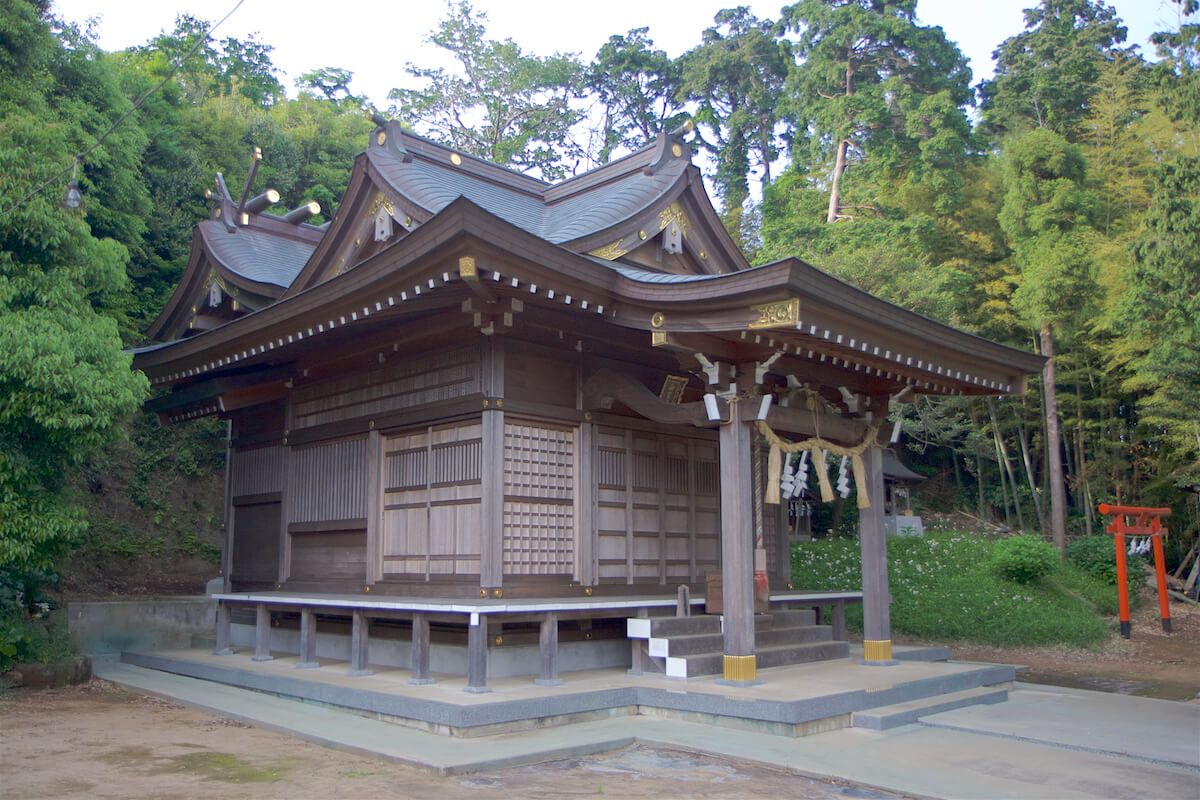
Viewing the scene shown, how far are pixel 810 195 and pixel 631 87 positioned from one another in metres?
12.6

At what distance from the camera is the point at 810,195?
30.0m

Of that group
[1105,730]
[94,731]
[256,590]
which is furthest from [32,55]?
[1105,730]

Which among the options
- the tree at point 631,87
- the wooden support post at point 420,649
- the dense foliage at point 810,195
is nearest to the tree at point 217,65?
the dense foliage at point 810,195

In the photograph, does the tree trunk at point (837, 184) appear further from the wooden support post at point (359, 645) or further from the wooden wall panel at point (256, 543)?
the wooden support post at point (359, 645)

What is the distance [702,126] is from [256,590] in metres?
31.6

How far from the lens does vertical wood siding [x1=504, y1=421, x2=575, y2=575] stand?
8930 mm

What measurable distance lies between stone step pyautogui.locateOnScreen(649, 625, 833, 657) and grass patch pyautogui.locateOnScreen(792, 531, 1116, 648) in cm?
697

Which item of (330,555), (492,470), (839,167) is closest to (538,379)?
(492,470)

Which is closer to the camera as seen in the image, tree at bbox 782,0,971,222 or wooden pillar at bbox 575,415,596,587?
wooden pillar at bbox 575,415,596,587

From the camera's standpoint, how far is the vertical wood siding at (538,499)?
29.3 feet

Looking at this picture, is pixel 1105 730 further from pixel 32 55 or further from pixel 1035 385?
pixel 1035 385

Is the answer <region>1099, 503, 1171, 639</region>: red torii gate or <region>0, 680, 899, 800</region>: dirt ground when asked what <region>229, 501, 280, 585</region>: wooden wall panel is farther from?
<region>1099, 503, 1171, 639</region>: red torii gate

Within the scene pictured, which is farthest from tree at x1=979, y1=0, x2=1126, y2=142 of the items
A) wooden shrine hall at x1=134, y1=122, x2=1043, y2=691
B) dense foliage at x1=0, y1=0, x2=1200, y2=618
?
wooden shrine hall at x1=134, y1=122, x2=1043, y2=691

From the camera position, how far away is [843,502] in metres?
24.3
